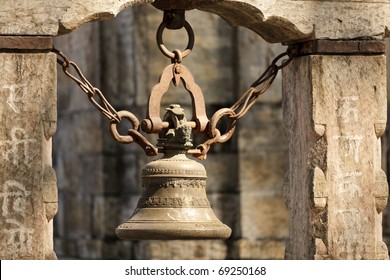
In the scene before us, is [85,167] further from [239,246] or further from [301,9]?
[301,9]

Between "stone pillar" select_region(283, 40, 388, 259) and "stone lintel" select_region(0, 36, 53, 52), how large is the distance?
4.72ft

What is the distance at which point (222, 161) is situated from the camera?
1342 centimetres

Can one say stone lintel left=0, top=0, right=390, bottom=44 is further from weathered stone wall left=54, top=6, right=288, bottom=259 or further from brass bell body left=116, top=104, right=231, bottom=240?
weathered stone wall left=54, top=6, right=288, bottom=259

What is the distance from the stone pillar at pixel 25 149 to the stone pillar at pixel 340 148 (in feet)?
4.55

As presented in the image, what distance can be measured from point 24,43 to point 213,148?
4.83 metres

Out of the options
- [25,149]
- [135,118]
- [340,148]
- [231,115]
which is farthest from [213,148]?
[25,149]

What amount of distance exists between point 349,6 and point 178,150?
1180 millimetres

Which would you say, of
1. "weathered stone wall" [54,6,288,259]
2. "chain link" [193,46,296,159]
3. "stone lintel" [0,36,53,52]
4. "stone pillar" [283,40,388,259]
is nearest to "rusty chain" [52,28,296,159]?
"chain link" [193,46,296,159]

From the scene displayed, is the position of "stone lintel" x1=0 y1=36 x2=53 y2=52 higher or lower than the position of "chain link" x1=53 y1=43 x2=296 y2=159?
higher

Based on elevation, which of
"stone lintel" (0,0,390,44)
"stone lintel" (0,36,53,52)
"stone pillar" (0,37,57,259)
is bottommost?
"stone pillar" (0,37,57,259)

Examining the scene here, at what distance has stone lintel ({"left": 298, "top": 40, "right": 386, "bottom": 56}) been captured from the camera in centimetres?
927

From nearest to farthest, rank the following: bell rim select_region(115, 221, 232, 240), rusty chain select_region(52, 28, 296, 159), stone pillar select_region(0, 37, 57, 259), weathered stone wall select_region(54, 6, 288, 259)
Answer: stone pillar select_region(0, 37, 57, 259) → bell rim select_region(115, 221, 232, 240) → rusty chain select_region(52, 28, 296, 159) → weathered stone wall select_region(54, 6, 288, 259)

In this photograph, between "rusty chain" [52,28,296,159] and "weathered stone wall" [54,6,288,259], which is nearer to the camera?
"rusty chain" [52,28,296,159]

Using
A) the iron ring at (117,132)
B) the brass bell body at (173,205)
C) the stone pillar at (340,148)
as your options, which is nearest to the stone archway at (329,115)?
the stone pillar at (340,148)
